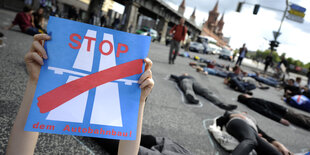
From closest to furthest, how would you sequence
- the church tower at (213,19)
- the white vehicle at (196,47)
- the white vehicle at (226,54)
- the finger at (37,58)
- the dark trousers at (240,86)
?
the finger at (37,58) < the dark trousers at (240,86) < the white vehicle at (196,47) < the white vehicle at (226,54) < the church tower at (213,19)

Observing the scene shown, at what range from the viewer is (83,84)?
3.04ft

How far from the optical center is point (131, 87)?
98 cm

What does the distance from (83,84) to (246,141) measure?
1.96 metres

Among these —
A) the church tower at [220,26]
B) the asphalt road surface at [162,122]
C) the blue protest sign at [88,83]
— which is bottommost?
the asphalt road surface at [162,122]

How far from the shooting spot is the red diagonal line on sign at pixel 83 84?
2.87ft

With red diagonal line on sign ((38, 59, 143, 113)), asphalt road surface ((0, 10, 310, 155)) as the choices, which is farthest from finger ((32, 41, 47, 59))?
asphalt road surface ((0, 10, 310, 155))

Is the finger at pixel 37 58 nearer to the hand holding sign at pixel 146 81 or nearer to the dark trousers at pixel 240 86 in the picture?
the hand holding sign at pixel 146 81

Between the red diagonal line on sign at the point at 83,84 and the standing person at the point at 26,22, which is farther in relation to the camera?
the standing person at the point at 26,22

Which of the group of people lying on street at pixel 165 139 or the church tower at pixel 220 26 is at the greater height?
the church tower at pixel 220 26

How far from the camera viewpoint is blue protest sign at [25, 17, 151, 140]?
0.88 meters

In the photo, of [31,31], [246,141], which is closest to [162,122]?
[246,141]

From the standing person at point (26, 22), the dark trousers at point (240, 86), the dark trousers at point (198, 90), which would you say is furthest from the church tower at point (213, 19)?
the dark trousers at point (198, 90)

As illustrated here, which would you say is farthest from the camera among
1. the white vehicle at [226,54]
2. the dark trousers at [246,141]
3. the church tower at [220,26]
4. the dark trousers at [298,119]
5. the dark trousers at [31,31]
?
the church tower at [220,26]

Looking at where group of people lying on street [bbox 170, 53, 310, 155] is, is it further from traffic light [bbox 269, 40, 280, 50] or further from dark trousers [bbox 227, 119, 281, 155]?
traffic light [bbox 269, 40, 280, 50]
